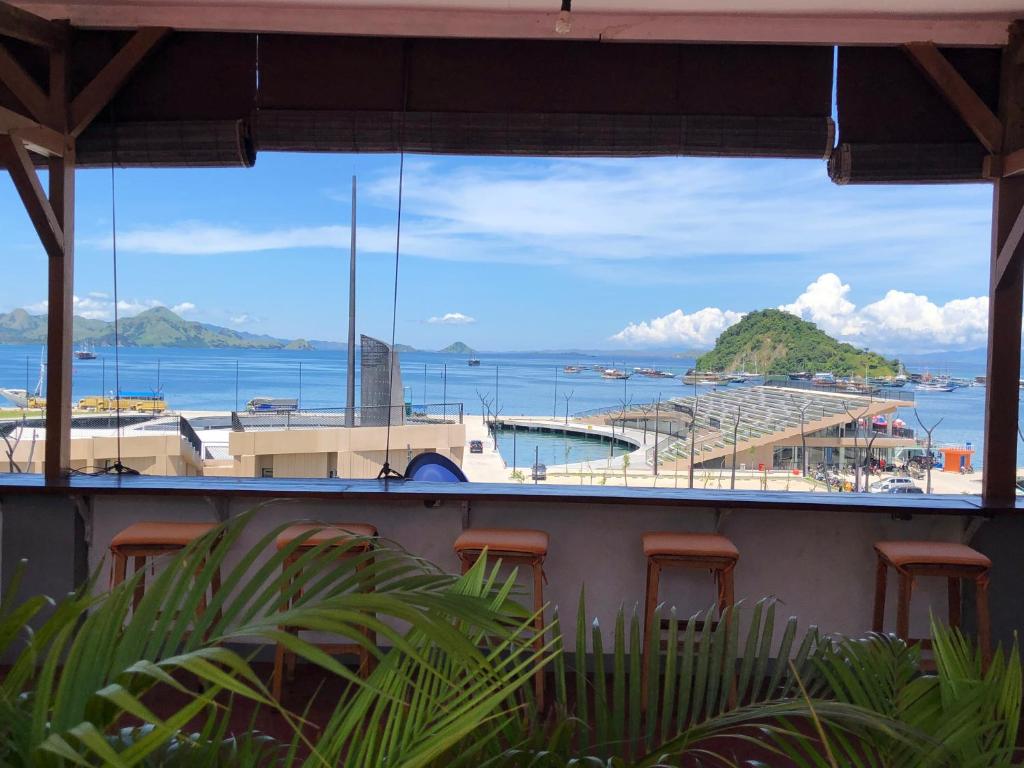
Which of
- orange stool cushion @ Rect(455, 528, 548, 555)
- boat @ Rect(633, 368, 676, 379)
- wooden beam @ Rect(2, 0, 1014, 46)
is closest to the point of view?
orange stool cushion @ Rect(455, 528, 548, 555)

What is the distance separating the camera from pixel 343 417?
30.2 feet

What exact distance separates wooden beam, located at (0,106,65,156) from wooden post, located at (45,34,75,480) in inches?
2.3

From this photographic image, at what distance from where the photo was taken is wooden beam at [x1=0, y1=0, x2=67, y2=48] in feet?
11.9

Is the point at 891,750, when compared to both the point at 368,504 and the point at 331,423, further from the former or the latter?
the point at 331,423

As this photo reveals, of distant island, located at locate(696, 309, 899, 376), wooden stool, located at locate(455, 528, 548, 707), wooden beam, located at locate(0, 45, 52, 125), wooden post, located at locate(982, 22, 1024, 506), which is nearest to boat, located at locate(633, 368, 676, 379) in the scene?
distant island, located at locate(696, 309, 899, 376)

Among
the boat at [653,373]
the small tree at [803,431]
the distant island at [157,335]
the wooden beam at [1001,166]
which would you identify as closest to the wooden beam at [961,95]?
the wooden beam at [1001,166]

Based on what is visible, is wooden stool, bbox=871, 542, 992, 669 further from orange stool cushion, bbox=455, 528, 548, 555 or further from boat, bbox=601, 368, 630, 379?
boat, bbox=601, 368, 630, 379

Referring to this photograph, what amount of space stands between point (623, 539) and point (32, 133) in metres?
3.43

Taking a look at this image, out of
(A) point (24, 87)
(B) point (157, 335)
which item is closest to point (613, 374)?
(B) point (157, 335)

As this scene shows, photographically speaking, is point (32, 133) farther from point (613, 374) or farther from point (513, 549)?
point (613, 374)

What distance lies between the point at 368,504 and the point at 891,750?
128 inches

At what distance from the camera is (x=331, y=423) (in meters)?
9.25

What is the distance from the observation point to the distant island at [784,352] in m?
5.42

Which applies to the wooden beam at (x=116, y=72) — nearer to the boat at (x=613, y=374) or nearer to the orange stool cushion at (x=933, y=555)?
the boat at (x=613, y=374)
